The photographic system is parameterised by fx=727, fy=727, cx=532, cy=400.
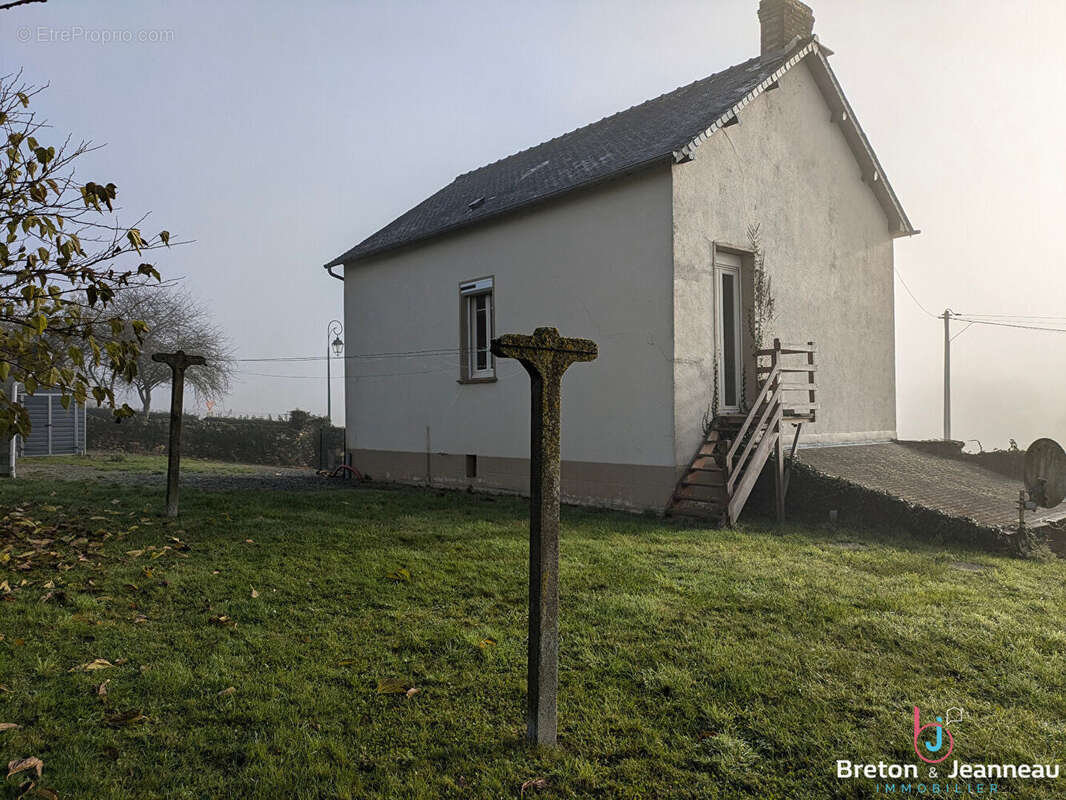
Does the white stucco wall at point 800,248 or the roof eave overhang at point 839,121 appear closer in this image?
the white stucco wall at point 800,248

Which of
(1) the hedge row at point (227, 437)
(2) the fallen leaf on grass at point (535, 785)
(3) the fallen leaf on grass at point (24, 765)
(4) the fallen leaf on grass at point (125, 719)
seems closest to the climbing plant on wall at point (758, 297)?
(2) the fallen leaf on grass at point (535, 785)

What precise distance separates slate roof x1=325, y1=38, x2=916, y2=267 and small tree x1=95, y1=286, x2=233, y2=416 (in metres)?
18.5

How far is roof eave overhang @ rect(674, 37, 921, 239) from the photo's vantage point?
1041cm

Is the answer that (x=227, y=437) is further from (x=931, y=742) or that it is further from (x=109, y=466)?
(x=931, y=742)

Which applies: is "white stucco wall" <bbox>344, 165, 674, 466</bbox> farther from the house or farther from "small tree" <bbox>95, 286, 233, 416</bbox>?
"small tree" <bbox>95, 286, 233, 416</bbox>

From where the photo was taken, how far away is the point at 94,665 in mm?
4094

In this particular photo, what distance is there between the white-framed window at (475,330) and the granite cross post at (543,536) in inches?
357

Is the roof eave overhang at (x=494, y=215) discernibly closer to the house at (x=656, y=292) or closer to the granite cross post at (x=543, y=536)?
the house at (x=656, y=292)

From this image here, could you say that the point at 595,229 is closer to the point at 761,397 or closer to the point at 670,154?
the point at 670,154

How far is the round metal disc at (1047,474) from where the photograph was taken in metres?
8.54

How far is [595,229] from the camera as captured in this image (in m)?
10.5

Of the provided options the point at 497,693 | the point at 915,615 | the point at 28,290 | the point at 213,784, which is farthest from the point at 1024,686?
the point at 28,290

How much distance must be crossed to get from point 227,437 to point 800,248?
761 inches

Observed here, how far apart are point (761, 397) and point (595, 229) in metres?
3.39
